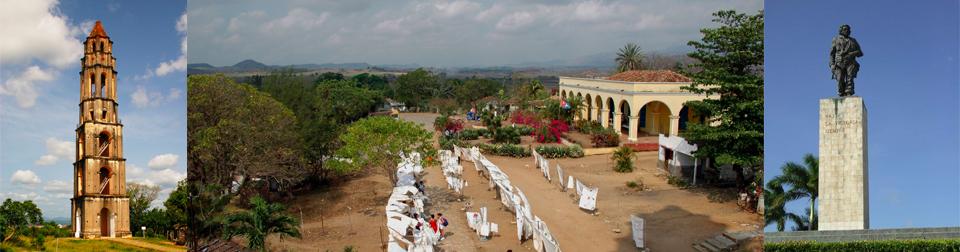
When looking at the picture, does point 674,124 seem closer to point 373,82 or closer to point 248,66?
point 373,82

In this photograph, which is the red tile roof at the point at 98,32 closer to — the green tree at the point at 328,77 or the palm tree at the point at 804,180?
the green tree at the point at 328,77

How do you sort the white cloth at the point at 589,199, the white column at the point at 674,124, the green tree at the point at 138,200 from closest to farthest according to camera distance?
the green tree at the point at 138,200
the white cloth at the point at 589,199
the white column at the point at 674,124

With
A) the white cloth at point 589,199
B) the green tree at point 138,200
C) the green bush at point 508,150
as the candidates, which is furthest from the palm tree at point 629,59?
the green tree at point 138,200

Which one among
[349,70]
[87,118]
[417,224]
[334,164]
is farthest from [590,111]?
[87,118]

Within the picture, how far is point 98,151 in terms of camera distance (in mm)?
6086

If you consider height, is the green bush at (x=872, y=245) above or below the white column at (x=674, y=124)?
below

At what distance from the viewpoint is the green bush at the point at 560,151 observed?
15.9m

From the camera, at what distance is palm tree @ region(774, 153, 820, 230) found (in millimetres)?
7582

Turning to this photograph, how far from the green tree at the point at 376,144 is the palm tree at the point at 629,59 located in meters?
12.7

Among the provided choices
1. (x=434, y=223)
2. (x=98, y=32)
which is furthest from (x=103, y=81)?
(x=434, y=223)

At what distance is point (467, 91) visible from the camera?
82.8ft

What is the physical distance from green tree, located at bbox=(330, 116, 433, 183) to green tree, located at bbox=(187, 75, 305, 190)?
0.94 meters

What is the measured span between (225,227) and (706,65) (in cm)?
758

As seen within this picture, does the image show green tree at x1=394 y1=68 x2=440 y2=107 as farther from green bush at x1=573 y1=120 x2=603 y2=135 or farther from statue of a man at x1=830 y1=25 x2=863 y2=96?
statue of a man at x1=830 y1=25 x2=863 y2=96
